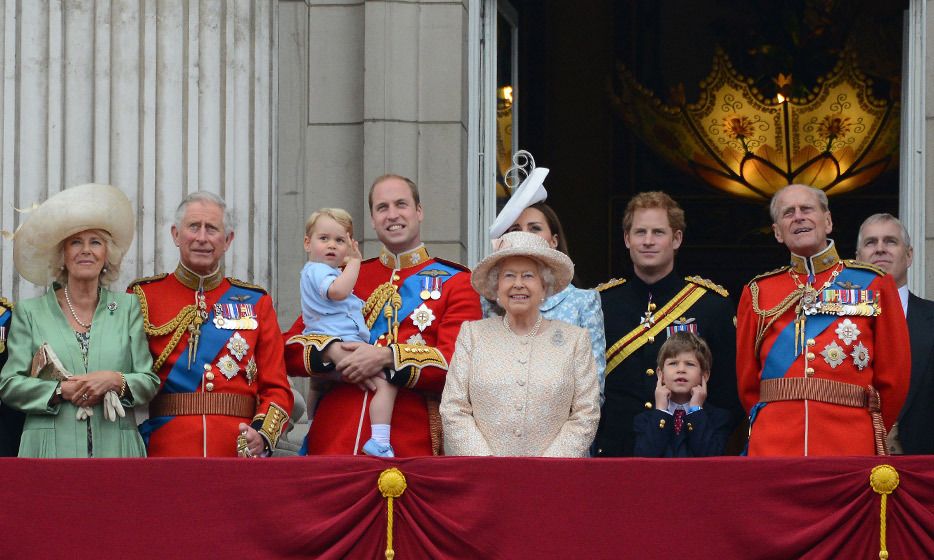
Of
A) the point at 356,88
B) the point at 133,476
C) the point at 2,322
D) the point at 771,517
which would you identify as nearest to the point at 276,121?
the point at 356,88

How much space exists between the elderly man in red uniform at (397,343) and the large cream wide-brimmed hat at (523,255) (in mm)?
283

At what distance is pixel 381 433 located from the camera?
7492mm

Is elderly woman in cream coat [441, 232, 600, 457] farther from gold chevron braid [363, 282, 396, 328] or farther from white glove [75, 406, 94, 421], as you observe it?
white glove [75, 406, 94, 421]

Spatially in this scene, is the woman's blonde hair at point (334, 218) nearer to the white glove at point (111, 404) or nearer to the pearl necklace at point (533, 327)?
the pearl necklace at point (533, 327)

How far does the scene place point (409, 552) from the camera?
6734mm

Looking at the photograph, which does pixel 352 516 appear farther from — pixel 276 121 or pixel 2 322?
pixel 276 121

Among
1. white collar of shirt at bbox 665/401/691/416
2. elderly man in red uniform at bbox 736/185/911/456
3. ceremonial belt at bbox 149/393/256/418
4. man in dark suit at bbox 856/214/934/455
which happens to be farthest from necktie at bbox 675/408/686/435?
ceremonial belt at bbox 149/393/256/418

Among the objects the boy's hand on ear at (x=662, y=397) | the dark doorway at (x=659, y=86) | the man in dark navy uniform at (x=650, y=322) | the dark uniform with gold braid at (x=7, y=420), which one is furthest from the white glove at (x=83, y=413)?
the dark doorway at (x=659, y=86)

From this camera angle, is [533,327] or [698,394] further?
[698,394]

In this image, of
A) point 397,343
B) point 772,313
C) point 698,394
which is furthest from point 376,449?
point 772,313

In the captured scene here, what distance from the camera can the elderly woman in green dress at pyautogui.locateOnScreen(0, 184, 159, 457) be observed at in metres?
7.32

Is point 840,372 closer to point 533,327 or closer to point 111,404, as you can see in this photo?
point 533,327

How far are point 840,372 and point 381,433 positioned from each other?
5.71ft

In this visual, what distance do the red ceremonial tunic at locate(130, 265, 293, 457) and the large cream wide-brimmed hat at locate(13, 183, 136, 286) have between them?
297 mm
